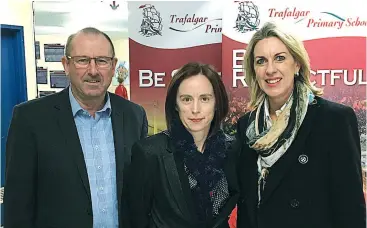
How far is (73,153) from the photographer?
184 centimetres

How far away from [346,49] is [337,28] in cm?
20

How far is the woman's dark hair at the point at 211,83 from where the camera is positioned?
1.72 m

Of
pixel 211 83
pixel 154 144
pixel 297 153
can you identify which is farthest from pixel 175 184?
pixel 297 153

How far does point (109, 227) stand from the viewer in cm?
194

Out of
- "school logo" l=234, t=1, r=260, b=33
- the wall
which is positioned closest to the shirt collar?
"school logo" l=234, t=1, r=260, b=33

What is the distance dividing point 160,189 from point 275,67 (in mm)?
750

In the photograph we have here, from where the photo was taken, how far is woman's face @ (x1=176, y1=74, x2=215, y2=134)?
1706 millimetres

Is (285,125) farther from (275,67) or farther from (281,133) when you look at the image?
(275,67)

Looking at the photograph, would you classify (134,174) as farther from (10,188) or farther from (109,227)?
(10,188)

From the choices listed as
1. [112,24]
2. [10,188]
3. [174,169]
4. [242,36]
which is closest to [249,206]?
[174,169]

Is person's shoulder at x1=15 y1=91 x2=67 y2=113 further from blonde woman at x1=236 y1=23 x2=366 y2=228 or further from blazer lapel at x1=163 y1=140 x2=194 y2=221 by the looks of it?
blonde woman at x1=236 y1=23 x2=366 y2=228

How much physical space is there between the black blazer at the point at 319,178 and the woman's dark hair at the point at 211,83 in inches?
13.7

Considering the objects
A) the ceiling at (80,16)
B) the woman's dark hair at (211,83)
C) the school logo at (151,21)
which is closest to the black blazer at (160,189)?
the woman's dark hair at (211,83)

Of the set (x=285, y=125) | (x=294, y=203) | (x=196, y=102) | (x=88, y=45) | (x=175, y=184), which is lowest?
(x=294, y=203)
